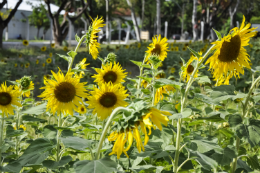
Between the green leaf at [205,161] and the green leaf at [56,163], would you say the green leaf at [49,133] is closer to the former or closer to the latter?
the green leaf at [56,163]

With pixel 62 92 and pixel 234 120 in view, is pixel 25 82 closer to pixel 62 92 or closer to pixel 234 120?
pixel 62 92

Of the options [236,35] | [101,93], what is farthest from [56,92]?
[236,35]

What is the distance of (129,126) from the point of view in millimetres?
824

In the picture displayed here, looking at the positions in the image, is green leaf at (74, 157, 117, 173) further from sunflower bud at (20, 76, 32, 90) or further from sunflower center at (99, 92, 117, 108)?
sunflower bud at (20, 76, 32, 90)

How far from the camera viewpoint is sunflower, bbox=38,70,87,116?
132 centimetres

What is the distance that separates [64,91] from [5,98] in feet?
1.41

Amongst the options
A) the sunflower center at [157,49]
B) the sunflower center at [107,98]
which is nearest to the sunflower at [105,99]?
the sunflower center at [107,98]

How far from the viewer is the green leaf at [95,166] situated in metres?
0.89

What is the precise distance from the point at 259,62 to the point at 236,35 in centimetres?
560

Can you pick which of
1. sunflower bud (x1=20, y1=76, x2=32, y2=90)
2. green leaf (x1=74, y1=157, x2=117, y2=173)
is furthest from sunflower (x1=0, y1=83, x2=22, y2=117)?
green leaf (x1=74, y1=157, x2=117, y2=173)

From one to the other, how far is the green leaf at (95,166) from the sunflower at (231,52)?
73cm

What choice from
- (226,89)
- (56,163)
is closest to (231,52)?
(226,89)

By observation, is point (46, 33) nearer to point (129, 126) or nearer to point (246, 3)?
point (246, 3)

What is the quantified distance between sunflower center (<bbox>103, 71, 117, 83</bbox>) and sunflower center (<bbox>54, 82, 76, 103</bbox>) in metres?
0.37
